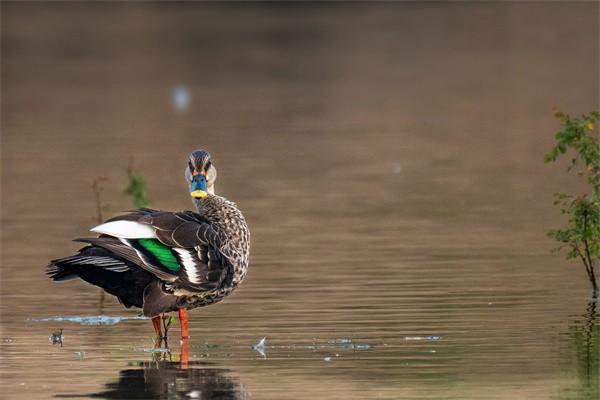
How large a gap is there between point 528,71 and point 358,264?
85.6 feet

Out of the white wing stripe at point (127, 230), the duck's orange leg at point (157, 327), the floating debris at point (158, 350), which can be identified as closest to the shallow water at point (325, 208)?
the floating debris at point (158, 350)

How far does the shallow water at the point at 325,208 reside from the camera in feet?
35.9

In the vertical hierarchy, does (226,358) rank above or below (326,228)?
below

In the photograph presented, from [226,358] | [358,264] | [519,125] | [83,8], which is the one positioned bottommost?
[226,358]

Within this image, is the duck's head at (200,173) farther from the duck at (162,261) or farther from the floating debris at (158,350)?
the floating debris at (158,350)

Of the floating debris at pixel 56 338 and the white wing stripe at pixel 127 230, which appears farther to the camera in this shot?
the floating debris at pixel 56 338

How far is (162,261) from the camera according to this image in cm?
1193

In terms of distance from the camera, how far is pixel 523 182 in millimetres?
21875

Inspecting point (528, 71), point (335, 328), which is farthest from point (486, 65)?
point (335, 328)

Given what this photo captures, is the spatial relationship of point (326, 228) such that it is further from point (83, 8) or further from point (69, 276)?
point (83, 8)

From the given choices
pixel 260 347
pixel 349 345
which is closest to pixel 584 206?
pixel 349 345

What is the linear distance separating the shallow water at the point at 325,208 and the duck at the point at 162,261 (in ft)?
1.12

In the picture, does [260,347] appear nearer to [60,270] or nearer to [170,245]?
[170,245]

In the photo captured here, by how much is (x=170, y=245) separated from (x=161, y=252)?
0.07 metres
